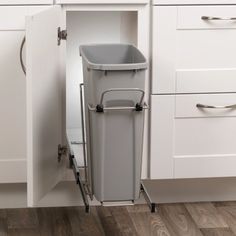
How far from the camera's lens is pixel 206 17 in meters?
2.52

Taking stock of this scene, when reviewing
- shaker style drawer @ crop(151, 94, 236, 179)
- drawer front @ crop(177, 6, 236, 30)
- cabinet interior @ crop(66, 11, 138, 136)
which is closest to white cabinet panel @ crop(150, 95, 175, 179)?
shaker style drawer @ crop(151, 94, 236, 179)

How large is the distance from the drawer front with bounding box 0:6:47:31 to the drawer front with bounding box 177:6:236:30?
0.50 metres

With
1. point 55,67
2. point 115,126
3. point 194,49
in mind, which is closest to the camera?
point 115,126

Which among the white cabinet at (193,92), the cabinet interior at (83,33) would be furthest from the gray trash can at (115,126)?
the cabinet interior at (83,33)

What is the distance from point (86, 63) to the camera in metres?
2.24

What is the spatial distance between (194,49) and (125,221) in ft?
2.27

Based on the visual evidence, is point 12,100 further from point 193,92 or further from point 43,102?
point 193,92

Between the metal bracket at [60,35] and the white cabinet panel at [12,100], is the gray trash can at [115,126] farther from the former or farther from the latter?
the white cabinet panel at [12,100]

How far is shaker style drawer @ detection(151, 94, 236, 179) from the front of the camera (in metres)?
2.59

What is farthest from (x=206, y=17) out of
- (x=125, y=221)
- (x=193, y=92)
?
(x=125, y=221)

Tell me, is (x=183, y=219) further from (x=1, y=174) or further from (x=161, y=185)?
(x=1, y=174)

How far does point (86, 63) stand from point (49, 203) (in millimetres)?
762

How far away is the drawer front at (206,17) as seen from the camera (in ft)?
8.25

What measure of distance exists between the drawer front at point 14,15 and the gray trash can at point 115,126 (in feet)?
1.01
